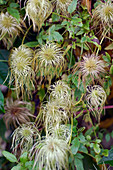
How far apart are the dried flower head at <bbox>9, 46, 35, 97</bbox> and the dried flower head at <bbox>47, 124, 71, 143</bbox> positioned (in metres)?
0.21

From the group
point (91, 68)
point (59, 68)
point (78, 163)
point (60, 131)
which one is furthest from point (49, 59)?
point (78, 163)

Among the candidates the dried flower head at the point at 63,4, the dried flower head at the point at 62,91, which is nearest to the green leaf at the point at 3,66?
the dried flower head at the point at 62,91

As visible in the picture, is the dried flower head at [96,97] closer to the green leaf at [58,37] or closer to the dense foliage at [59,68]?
the dense foliage at [59,68]

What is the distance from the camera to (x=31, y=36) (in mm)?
1039

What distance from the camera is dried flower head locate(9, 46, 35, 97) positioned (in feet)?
2.93

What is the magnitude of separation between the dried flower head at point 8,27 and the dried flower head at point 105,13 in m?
0.36

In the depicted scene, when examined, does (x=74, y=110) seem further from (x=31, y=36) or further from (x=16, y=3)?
(x=16, y=3)

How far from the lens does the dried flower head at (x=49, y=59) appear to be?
2.90ft

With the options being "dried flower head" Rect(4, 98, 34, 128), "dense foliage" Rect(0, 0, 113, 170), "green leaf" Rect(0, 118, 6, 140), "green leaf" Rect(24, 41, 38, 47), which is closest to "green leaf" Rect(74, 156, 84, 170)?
Result: "dense foliage" Rect(0, 0, 113, 170)

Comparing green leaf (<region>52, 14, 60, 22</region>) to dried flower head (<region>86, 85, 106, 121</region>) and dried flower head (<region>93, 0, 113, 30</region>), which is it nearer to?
dried flower head (<region>93, 0, 113, 30</region>)

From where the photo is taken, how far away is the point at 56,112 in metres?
0.88

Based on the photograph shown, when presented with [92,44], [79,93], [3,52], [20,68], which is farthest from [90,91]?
[3,52]

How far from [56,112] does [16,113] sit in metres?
0.24

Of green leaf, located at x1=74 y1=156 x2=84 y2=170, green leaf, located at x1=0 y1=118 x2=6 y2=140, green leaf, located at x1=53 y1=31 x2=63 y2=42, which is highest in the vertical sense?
green leaf, located at x1=53 y1=31 x2=63 y2=42
